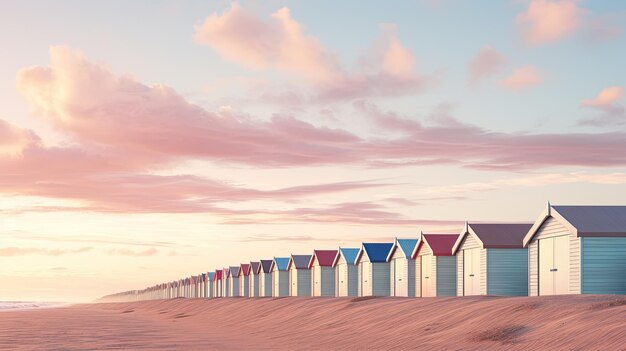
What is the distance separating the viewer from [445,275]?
54.9 m

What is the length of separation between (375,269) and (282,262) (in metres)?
26.6

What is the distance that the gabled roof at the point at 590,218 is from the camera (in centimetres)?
3753

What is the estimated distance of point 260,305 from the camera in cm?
5459

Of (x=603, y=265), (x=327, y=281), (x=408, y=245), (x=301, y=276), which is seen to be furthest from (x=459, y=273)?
(x=301, y=276)

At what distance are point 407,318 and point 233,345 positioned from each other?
690 cm

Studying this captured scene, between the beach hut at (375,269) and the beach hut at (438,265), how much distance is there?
7.80 metres

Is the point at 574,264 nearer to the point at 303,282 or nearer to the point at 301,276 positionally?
the point at 303,282

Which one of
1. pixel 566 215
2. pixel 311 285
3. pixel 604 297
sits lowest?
pixel 311 285

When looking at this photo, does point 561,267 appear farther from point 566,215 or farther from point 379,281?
point 379,281

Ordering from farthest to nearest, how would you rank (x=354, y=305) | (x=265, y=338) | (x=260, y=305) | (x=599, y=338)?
(x=260, y=305), (x=354, y=305), (x=265, y=338), (x=599, y=338)

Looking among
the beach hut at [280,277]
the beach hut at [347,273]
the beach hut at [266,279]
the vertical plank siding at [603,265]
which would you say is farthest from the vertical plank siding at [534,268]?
the beach hut at [266,279]

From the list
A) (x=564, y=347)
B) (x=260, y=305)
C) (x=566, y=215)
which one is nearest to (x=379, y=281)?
(x=260, y=305)

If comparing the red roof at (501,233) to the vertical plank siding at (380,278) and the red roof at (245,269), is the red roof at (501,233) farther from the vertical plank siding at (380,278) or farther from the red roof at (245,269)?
the red roof at (245,269)

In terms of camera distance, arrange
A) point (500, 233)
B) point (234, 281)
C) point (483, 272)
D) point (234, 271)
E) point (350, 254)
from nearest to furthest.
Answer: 1. point (483, 272)
2. point (500, 233)
3. point (350, 254)
4. point (234, 281)
5. point (234, 271)
